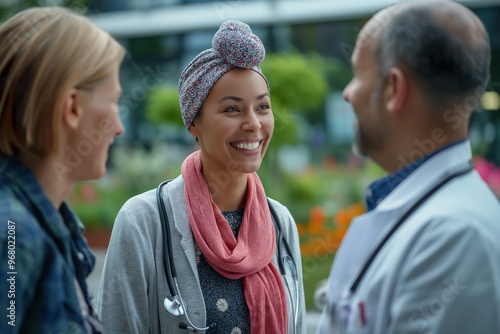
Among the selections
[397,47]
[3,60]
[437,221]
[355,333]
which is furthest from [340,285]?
[3,60]

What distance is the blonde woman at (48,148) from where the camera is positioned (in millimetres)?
1597

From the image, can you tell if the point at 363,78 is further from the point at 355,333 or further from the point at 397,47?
the point at 355,333

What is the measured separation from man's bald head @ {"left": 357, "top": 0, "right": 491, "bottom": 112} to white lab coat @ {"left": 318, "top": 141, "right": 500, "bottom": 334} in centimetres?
15

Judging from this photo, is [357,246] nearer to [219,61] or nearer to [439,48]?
[439,48]

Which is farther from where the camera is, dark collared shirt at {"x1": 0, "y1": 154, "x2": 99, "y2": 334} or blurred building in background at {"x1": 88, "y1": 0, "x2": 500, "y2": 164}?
blurred building in background at {"x1": 88, "y1": 0, "x2": 500, "y2": 164}

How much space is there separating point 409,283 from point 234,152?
106 centimetres

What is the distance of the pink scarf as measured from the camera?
239 centimetres

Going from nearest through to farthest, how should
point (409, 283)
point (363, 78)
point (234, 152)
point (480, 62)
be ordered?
point (409, 283) < point (480, 62) < point (363, 78) < point (234, 152)

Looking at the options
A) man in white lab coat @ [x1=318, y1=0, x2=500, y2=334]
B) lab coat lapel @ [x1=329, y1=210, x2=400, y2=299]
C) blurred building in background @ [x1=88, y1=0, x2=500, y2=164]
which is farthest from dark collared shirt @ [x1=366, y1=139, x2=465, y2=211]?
blurred building in background @ [x1=88, y1=0, x2=500, y2=164]

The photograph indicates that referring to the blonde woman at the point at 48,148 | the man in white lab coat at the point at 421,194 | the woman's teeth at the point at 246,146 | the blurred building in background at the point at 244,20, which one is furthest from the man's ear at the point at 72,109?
the blurred building in background at the point at 244,20

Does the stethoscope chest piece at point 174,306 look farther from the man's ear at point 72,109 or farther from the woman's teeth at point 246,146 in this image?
the man's ear at point 72,109

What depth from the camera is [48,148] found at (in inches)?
67.5

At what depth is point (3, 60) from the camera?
1.71 meters

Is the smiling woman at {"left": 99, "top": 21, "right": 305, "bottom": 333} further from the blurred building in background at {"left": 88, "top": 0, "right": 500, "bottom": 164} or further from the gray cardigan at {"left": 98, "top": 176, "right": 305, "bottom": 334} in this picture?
the blurred building in background at {"left": 88, "top": 0, "right": 500, "bottom": 164}
